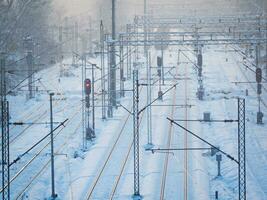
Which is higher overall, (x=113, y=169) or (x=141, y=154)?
(x=141, y=154)

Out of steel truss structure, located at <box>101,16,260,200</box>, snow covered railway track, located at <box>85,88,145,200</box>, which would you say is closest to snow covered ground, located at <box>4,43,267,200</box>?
snow covered railway track, located at <box>85,88,145,200</box>

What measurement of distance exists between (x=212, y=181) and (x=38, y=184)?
4.47 m

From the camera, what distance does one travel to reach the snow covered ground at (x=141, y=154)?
46.8 feet

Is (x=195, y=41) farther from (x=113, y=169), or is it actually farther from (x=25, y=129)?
(x=113, y=169)

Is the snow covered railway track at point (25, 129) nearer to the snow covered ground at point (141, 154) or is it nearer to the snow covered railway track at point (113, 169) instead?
the snow covered ground at point (141, 154)

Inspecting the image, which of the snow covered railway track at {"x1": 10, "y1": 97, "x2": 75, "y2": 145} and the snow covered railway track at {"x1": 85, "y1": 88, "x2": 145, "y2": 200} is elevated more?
the snow covered railway track at {"x1": 10, "y1": 97, "x2": 75, "y2": 145}

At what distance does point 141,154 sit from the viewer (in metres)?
17.7

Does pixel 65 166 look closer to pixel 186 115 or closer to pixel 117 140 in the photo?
pixel 117 140

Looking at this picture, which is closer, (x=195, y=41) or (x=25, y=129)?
(x=25, y=129)

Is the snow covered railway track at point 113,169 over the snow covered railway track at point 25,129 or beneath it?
beneath

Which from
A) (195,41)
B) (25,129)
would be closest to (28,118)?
(25,129)

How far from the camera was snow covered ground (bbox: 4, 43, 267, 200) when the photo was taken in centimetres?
1426

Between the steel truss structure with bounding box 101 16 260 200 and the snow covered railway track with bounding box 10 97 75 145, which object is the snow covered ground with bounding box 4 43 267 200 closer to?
the snow covered railway track with bounding box 10 97 75 145

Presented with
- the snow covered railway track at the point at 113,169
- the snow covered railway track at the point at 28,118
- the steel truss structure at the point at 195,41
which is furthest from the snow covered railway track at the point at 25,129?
the snow covered railway track at the point at 113,169
